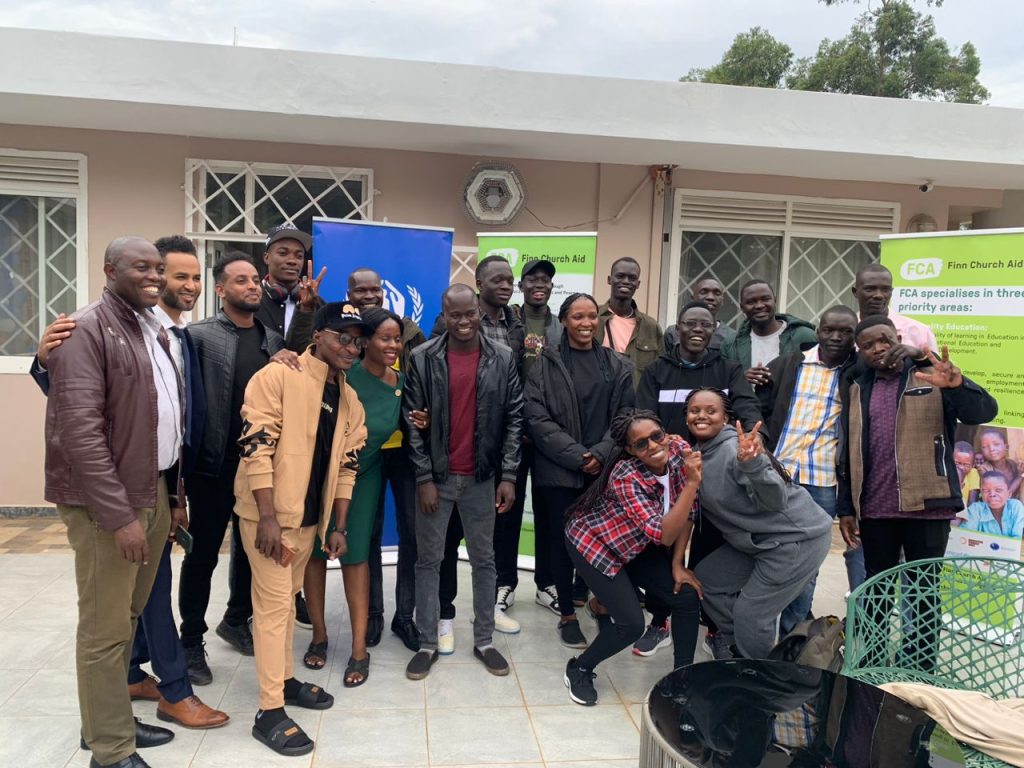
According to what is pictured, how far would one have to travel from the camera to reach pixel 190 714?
2.87m

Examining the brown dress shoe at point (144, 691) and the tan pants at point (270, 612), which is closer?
the tan pants at point (270, 612)

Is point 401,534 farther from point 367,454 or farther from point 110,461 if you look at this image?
point 110,461

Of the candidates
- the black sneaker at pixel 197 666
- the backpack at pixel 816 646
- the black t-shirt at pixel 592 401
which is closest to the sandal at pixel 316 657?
the black sneaker at pixel 197 666

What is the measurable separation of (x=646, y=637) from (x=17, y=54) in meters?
5.51

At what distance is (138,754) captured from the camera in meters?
2.63

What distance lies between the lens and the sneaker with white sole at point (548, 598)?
4.22m

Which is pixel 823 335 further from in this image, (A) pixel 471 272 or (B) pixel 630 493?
(A) pixel 471 272

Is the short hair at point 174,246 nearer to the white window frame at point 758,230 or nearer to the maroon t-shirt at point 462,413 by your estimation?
the maroon t-shirt at point 462,413

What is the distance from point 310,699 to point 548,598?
64.0 inches

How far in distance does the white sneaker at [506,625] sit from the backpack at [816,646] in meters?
1.39

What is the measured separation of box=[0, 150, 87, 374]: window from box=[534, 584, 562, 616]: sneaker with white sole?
4.40 meters

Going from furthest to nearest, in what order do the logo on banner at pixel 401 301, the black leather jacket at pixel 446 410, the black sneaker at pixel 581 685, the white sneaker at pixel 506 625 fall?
the logo on banner at pixel 401 301
the white sneaker at pixel 506 625
the black leather jacket at pixel 446 410
the black sneaker at pixel 581 685

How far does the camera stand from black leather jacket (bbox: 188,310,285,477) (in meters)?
A: 3.07

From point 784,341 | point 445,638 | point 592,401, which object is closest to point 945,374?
point 784,341
